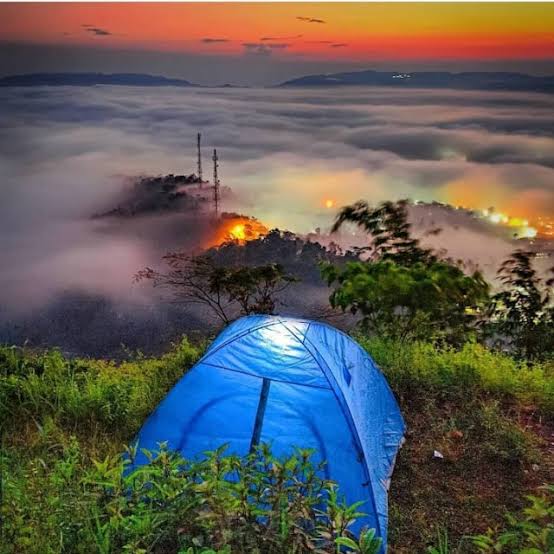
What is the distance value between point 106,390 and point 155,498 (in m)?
3.84

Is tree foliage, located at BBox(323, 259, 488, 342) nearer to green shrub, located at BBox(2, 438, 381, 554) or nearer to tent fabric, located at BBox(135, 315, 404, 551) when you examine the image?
tent fabric, located at BBox(135, 315, 404, 551)

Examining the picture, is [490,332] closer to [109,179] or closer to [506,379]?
[506,379]

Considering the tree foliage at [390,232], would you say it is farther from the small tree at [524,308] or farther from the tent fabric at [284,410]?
the tent fabric at [284,410]

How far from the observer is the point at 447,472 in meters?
4.63

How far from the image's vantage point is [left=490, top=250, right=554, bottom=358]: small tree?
25.1 ft

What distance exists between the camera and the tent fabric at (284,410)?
3.93 m

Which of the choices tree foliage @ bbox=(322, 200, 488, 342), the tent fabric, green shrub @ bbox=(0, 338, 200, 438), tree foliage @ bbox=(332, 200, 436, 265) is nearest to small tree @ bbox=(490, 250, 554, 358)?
tree foliage @ bbox=(322, 200, 488, 342)

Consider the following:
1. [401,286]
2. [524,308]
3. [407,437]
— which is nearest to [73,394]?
[407,437]

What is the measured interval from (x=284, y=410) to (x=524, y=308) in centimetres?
534

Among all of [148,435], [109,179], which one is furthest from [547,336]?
[109,179]

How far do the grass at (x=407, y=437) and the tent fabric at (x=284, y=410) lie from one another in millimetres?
427

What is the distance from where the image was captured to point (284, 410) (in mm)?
4055

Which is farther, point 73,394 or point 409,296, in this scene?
point 409,296

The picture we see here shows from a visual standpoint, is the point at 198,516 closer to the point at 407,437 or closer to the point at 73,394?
the point at 407,437
